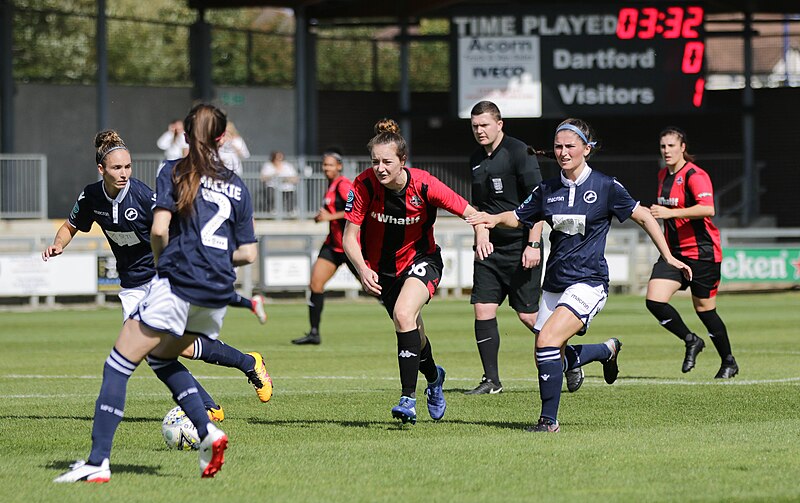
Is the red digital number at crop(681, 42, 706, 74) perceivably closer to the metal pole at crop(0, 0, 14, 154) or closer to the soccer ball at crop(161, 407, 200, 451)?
the metal pole at crop(0, 0, 14, 154)

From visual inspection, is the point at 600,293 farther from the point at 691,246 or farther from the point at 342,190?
the point at 342,190

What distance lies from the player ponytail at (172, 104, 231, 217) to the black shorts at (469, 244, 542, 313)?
4.38 m

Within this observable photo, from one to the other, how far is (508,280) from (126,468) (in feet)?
14.8

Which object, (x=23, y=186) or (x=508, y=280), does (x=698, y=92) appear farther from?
(x=508, y=280)

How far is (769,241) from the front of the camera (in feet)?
99.9

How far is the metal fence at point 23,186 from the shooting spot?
2689 centimetres

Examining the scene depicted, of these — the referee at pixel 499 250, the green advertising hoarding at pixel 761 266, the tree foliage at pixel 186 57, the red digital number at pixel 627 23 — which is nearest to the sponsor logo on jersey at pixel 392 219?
the referee at pixel 499 250

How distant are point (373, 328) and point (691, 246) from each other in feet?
24.6

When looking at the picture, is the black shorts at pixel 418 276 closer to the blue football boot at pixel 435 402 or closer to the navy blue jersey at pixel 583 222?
the blue football boot at pixel 435 402

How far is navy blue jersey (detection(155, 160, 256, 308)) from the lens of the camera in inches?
262

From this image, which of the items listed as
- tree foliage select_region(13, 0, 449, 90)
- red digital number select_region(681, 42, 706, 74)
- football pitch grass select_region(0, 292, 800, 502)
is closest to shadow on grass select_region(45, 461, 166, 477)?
football pitch grass select_region(0, 292, 800, 502)

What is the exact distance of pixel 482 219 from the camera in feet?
29.2

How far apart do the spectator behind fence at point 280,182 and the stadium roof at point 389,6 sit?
5.03 m

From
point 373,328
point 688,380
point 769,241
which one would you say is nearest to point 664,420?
point 688,380
